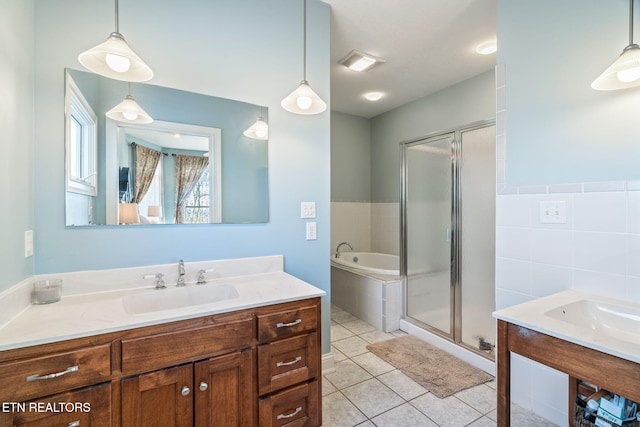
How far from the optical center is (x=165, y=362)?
120cm

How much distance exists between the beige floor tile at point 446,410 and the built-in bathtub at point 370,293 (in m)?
1.08

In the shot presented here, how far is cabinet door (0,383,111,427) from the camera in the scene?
977mm


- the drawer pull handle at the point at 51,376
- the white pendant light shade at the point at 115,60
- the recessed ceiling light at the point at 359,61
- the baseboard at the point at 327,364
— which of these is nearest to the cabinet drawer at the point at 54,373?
the drawer pull handle at the point at 51,376

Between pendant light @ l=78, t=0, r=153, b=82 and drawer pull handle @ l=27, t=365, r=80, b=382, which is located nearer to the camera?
drawer pull handle @ l=27, t=365, r=80, b=382

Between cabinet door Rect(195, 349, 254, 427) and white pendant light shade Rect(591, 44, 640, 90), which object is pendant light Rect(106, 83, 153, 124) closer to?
cabinet door Rect(195, 349, 254, 427)

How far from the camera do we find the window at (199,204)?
178 cm

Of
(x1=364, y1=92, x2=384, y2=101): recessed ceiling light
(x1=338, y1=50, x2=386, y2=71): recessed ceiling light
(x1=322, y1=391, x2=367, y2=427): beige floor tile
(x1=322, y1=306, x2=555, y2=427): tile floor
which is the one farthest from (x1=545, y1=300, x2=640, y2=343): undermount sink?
(x1=364, y1=92, x2=384, y2=101): recessed ceiling light

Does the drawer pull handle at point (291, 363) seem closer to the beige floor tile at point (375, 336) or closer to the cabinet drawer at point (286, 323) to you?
the cabinet drawer at point (286, 323)

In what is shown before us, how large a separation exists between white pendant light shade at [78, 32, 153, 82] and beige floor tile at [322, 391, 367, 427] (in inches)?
81.7

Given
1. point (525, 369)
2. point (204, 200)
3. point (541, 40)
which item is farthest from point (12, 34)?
point (525, 369)

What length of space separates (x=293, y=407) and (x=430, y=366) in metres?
1.36

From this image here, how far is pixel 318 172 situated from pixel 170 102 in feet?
3.45

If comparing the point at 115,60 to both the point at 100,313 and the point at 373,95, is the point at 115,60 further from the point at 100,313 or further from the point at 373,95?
the point at 373,95

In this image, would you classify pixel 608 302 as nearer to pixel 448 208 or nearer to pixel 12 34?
pixel 448 208
